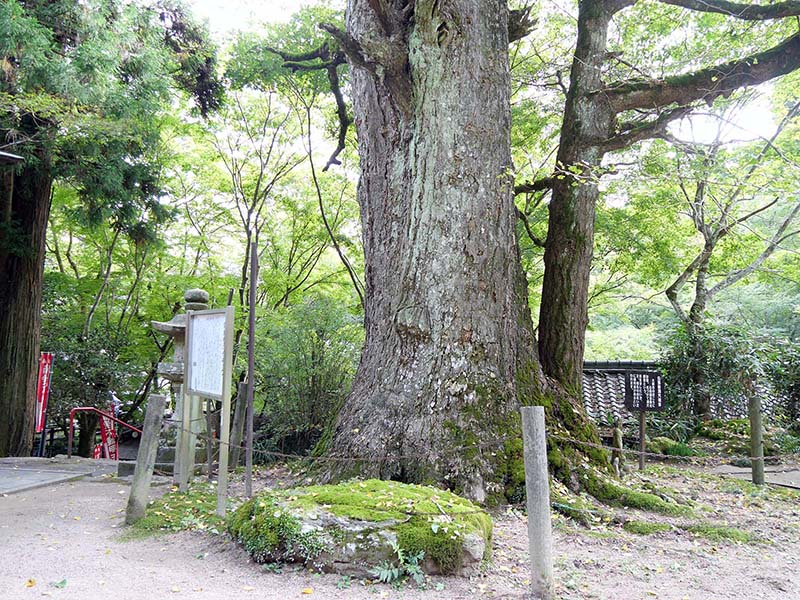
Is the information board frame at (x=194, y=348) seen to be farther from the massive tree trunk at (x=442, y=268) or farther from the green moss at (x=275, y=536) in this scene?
the massive tree trunk at (x=442, y=268)

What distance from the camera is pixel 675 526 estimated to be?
4.69 metres

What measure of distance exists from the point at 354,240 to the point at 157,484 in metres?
8.51

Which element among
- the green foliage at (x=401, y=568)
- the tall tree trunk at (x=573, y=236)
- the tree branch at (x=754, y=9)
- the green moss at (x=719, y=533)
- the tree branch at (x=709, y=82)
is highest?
the tree branch at (x=754, y=9)

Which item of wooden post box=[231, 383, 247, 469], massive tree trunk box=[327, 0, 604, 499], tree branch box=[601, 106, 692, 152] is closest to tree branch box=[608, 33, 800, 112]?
tree branch box=[601, 106, 692, 152]

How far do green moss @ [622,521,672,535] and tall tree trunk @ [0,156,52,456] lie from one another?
29.0ft

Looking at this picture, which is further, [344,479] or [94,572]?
[344,479]

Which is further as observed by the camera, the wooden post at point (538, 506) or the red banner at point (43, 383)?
the red banner at point (43, 383)

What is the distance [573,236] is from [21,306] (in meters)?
8.34

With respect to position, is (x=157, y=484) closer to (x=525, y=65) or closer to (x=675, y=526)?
(x=675, y=526)

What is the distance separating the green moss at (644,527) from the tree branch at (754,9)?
535 cm

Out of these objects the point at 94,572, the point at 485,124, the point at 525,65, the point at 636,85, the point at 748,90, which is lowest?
the point at 94,572

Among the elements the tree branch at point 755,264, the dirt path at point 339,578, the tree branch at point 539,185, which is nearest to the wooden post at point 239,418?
the dirt path at point 339,578

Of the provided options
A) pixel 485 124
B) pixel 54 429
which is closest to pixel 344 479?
pixel 485 124

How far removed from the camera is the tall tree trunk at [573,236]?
684cm
